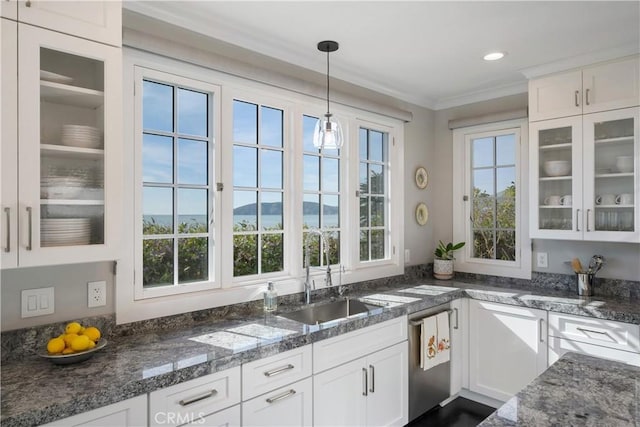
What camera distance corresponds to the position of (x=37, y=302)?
1.70 metres

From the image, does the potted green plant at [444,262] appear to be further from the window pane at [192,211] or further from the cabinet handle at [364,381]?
the window pane at [192,211]

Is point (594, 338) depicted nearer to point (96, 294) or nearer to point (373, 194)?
point (373, 194)

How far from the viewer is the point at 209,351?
1.71 metres

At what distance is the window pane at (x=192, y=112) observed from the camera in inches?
87.9

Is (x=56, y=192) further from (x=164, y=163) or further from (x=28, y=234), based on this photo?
(x=164, y=163)

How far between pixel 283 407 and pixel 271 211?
1.21 metres

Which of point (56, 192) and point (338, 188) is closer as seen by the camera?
point (56, 192)

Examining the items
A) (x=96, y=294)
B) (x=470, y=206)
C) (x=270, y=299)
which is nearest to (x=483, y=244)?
(x=470, y=206)

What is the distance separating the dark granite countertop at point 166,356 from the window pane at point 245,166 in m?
0.80

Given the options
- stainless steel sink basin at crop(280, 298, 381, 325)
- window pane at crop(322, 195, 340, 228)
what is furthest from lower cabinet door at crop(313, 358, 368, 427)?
window pane at crop(322, 195, 340, 228)

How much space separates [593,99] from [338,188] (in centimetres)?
184

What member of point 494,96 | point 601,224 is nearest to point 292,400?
point 601,224

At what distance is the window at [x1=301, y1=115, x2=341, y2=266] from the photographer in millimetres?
2852

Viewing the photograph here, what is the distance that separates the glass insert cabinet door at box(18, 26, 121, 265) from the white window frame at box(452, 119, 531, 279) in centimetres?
299
